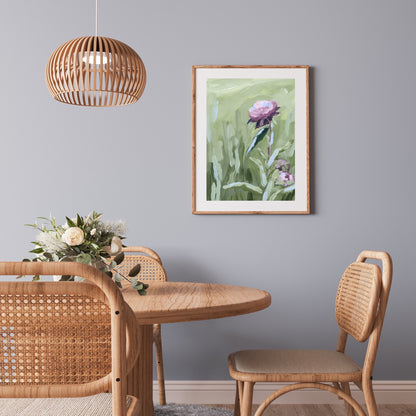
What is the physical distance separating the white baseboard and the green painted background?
41.3 inches

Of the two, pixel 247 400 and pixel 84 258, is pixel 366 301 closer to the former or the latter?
pixel 247 400

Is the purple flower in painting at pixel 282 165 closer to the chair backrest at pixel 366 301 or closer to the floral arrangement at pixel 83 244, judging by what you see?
the chair backrest at pixel 366 301

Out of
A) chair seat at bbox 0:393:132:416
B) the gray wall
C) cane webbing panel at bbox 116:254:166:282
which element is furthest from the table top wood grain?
the gray wall

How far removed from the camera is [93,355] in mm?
1057

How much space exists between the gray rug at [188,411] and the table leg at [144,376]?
0.58 m

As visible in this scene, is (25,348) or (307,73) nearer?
(25,348)

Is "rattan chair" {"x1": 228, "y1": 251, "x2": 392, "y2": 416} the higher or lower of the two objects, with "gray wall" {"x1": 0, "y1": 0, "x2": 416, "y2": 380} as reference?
lower

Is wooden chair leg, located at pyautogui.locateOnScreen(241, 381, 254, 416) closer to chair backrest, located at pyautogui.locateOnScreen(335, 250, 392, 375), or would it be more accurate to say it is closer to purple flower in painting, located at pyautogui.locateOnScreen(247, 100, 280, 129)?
chair backrest, located at pyautogui.locateOnScreen(335, 250, 392, 375)

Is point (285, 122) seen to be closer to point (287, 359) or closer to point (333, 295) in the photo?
point (333, 295)

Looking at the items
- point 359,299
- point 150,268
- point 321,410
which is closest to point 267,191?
point 150,268

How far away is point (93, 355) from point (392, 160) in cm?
222

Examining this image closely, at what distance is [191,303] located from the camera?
153 cm

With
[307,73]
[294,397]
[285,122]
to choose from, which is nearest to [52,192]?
[285,122]

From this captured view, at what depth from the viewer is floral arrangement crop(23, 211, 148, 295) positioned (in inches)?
65.8
